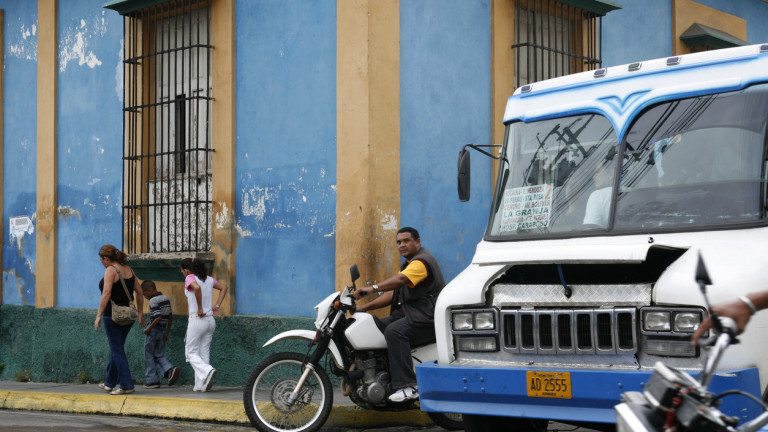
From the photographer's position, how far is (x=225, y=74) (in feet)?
36.0

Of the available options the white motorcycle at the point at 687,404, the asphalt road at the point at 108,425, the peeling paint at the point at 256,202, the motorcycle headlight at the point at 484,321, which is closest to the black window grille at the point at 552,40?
the peeling paint at the point at 256,202

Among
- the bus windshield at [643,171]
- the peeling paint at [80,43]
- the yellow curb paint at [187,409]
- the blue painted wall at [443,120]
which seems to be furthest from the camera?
the peeling paint at [80,43]

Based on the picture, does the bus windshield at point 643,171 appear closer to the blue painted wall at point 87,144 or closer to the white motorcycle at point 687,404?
the white motorcycle at point 687,404

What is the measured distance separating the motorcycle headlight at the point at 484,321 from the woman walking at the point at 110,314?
18.2 ft

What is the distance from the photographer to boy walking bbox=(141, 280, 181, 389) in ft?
36.2

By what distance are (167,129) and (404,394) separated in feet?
18.1

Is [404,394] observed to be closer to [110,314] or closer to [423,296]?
[423,296]

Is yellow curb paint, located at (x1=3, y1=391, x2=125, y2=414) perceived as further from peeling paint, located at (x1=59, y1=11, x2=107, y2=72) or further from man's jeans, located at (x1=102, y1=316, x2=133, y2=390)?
peeling paint, located at (x1=59, y1=11, x2=107, y2=72)

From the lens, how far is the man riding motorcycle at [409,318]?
24.7ft

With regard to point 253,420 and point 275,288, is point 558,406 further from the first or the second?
point 275,288

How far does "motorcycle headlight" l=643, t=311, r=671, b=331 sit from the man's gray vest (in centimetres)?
265

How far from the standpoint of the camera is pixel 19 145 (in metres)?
13.6

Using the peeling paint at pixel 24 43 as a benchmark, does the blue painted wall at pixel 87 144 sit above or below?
below

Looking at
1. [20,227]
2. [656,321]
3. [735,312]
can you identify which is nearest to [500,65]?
[656,321]
